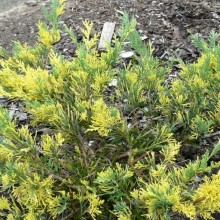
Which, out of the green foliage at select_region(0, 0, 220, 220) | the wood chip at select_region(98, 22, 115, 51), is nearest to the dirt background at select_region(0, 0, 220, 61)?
the wood chip at select_region(98, 22, 115, 51)

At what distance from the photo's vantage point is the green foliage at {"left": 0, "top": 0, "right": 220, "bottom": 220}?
172cm

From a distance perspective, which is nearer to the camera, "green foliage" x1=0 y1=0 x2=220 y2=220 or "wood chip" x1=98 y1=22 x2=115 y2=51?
"green foliage" x1=0 y1=0 x2=220 y2=220

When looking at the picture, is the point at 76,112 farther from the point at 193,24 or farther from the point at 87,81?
the point at 193,24

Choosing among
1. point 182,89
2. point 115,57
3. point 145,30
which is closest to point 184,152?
point 182,89

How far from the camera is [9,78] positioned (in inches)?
74.7

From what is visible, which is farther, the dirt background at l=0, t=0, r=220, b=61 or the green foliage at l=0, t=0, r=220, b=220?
the dirt background at l=0, t=0, r=220, b=61

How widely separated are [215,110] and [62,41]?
1.72 meters

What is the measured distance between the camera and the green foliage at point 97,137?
5.64ft

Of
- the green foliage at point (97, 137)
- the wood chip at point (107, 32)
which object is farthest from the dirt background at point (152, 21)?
the green foliage at point (97, 137)

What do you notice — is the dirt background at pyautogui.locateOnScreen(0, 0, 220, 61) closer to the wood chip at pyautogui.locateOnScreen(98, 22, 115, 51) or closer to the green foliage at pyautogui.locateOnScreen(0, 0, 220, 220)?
the wood chip at pyautogui.locateOnScreen(98, 22, 115, 51)

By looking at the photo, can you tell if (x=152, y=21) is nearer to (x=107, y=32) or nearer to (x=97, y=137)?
(x=107, y=32)

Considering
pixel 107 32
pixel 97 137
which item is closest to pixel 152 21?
pixel 107 32

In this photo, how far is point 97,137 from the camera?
2.07 metres

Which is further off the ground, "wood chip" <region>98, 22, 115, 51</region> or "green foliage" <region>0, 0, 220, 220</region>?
"green foliage" <region>0, 0, 220, 220</region>
